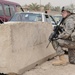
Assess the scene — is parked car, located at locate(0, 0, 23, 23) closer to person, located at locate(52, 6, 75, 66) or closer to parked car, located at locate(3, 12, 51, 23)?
parked car, located at locate(3, 12, 51, 23)

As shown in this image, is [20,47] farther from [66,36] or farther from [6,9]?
[6,9]

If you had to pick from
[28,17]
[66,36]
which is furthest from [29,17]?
[66,36]

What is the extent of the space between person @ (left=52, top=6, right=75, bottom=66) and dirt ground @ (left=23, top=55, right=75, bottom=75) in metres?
0.18

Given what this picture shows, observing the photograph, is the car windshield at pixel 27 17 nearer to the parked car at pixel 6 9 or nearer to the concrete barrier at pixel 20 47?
the parked car at pixel 6 9

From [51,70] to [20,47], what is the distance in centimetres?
86

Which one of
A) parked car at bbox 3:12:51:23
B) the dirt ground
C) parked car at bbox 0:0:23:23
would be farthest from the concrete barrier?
parked car at bbox 0:0:23:23

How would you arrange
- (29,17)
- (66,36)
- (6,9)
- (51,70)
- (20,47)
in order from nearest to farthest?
(20,47)
(51,70)
(66,36)
(29,17)
(6,9)

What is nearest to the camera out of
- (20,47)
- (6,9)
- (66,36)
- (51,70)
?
(20,47)

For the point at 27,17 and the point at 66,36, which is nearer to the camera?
the point at 66,36

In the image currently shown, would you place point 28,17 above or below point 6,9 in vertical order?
above

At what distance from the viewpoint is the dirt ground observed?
6.05m

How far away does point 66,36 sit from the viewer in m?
6.79

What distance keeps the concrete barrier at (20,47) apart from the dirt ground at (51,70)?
0.13 metres

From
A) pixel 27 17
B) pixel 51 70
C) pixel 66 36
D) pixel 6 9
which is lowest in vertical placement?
pixel 6 9
